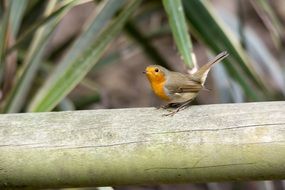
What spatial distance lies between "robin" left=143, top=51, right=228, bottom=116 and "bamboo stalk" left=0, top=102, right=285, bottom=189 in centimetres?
54

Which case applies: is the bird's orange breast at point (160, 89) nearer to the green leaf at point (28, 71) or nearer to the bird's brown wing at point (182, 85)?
the bird's brown wing at point (182, 85)

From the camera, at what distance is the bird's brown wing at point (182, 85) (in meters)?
1.81

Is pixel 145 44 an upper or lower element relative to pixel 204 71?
upper

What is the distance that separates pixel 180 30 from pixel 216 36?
256 millimetres

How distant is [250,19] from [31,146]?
3.17 metres

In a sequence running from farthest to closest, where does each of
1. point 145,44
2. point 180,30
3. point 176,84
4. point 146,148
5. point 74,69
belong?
point 145,44 < point 176,84 < point 74,69 < point 180,30 < point 146,148

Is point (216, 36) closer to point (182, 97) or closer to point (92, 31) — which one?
point (182, 97)

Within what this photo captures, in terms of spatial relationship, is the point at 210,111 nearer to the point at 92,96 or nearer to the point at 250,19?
the point at 92,96

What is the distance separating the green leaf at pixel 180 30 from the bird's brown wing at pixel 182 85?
250 millimetres

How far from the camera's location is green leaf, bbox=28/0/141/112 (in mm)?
1674

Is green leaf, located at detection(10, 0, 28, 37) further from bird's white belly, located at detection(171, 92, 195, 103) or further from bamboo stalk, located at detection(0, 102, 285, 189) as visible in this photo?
bamboo stalk, located at detection(0, 102, 285, 189)

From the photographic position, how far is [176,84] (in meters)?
1.83

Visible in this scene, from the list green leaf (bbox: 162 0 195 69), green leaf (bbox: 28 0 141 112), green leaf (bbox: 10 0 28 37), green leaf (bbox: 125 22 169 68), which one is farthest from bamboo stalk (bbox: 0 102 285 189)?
green leaf (bbox: 125 22 169 68)

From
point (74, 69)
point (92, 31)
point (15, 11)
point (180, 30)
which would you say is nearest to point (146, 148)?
point (180, 30)
